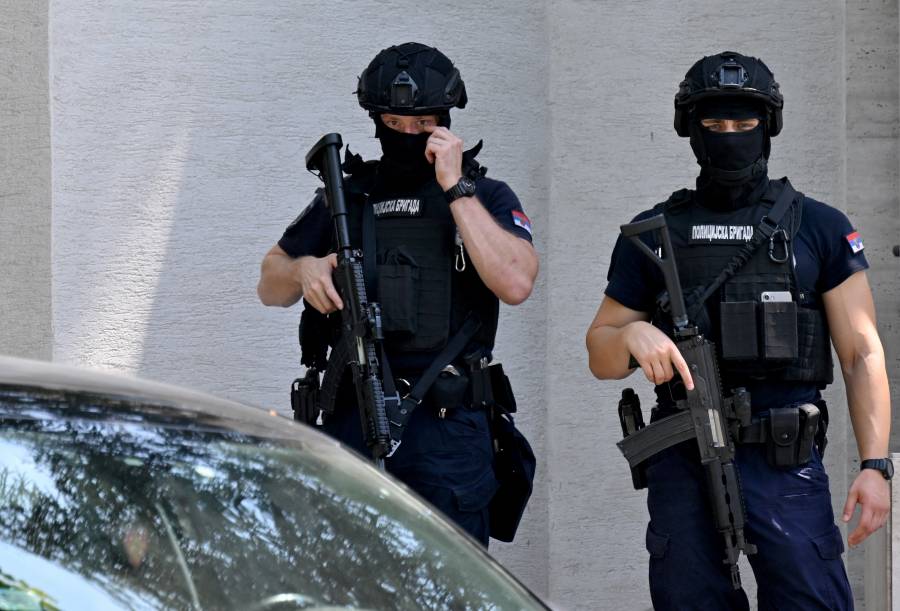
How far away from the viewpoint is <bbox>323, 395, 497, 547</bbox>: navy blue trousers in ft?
12.6

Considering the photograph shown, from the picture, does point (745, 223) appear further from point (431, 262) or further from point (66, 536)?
point (66, 536)

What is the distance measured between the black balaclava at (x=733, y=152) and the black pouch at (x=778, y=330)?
320mm

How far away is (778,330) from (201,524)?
79.7 inches

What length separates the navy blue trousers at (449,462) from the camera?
385cm

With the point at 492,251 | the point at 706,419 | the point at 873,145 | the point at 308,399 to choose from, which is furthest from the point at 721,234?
the point at 873,145

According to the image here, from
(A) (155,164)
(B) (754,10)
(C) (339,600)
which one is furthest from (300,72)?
(C) (339,600)

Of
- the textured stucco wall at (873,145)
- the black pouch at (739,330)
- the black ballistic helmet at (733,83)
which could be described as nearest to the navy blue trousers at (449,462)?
the black pouch at (739,330)

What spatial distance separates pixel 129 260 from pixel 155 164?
14.3 inches

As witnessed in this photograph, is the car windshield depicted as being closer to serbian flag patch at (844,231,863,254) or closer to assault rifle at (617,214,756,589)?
assault rifle at (617,214,756,589)

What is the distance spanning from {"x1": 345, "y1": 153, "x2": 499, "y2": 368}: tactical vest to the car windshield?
5.02 ft

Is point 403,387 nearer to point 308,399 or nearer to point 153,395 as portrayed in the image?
point 308,399

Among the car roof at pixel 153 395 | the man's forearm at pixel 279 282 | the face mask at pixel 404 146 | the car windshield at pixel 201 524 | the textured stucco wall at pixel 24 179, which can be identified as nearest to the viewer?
the car windshield at pixel 201 524

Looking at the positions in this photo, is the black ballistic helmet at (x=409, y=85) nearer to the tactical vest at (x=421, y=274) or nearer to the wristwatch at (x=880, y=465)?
the tactical vest at (x=421, y=274)

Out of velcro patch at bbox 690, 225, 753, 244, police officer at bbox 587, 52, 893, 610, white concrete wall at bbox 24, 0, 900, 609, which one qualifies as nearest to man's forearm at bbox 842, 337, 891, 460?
police officer at bbox 587, 52, 893, 610
